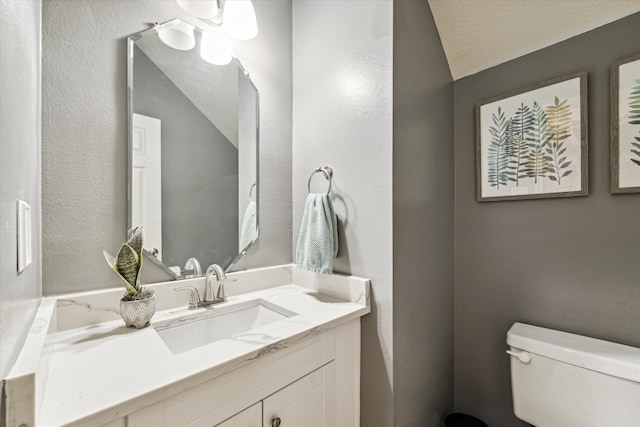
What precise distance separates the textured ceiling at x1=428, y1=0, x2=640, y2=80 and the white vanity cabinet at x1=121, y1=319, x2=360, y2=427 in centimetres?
132

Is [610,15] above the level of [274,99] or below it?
above

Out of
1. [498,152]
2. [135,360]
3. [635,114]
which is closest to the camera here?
[135,360]

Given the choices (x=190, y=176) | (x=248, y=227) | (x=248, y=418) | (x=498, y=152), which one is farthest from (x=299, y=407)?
(x=498, y=152)

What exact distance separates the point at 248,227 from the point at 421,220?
79 cm

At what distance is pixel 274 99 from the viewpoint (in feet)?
4.81

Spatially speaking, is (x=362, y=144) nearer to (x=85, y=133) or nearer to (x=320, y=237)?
(x=320, y=237)

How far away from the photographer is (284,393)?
0.87m

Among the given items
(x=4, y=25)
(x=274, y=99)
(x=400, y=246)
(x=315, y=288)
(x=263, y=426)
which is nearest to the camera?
(x=4, y=25)

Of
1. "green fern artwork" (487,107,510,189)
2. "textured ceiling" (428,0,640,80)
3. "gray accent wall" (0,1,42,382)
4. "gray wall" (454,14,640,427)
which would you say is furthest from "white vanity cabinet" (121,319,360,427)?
"textured ceiling" (428,0,640,80)

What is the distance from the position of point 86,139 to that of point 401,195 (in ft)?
3.68

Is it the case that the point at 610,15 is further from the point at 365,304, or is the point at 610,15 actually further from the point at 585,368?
the point at 365,304

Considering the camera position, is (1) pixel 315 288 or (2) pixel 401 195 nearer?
(2) pixel 401 195

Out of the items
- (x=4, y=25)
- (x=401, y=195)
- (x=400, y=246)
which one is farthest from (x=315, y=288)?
A: (x=4, y=25)

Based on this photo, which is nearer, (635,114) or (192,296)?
(635,114)
